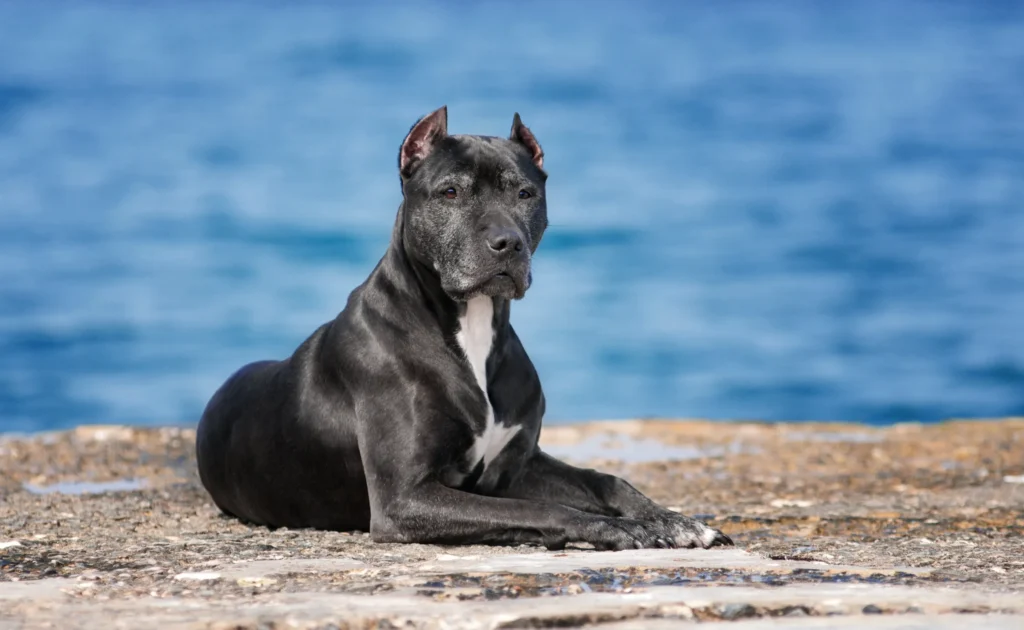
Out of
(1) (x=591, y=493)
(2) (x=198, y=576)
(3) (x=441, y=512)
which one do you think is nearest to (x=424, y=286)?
(3) (x=441, y=512)

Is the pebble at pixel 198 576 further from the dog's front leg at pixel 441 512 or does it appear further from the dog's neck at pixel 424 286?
the dog's neck at pixel 424 286

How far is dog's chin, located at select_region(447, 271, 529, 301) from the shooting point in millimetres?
5480

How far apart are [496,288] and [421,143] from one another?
0.80 meters

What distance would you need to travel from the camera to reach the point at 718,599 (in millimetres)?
3494

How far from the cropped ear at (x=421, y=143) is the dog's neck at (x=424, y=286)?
0.27 metres

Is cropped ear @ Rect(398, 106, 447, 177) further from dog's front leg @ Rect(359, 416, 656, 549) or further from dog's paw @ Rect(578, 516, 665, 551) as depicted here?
dog's paw @ Rect(578, 516, 665, 551)

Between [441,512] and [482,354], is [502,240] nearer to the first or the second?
[482,354]

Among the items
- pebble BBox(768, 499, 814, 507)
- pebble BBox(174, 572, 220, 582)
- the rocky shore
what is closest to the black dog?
the rocky shore

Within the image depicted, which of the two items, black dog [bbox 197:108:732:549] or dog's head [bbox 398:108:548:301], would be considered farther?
dog's head [bbox 398:108:548:301]

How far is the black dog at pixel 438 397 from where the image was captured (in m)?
5.30

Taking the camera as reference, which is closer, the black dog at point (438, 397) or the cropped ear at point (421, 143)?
the black dog at point (438, 397)

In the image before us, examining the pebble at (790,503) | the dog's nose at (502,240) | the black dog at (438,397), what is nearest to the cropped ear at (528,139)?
the black dog at (438,397)

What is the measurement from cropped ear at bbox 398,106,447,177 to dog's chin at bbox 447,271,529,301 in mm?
666

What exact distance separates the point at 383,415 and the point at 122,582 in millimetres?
1680
